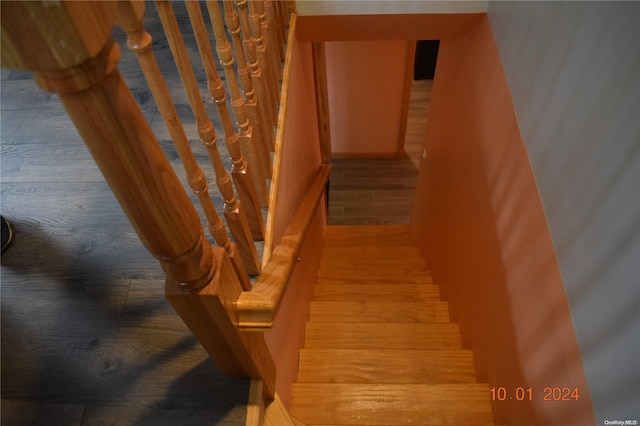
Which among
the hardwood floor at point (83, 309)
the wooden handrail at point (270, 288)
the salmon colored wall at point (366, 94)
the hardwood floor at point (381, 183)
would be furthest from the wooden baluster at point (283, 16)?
the hardwood floor at point (381, 183)

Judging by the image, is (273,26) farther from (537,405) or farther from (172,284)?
(537,405)

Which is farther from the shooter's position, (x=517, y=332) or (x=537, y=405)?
(x=517, y=332)

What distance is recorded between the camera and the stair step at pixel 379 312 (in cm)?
256

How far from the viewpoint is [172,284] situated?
0.90 metres

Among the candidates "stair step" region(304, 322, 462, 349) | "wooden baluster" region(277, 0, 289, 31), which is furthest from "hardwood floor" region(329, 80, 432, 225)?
"wooden baluster" region(277, 0, 289, 31)

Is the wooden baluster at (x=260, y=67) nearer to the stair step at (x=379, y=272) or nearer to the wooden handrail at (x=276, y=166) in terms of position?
the wooden handrail at (x=276, y=166)

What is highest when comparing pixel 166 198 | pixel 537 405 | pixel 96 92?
pixel 96 92

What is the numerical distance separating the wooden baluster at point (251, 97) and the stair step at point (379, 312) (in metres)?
1.35

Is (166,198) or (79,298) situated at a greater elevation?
(166,198)

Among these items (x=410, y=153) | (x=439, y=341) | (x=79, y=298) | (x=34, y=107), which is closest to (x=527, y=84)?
(x=439, y=341)

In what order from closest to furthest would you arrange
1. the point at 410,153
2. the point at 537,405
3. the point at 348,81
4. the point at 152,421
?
the point at 152,421
the point at 537,405
the point at 348,81
the point at 410,153

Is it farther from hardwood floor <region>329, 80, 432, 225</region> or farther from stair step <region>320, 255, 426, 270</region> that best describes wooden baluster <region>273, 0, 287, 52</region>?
hardwood floor <region>329, 80, 432, 225</region>

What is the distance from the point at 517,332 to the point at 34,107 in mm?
2190

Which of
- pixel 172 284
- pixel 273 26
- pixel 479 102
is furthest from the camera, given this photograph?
pixel 479 102
